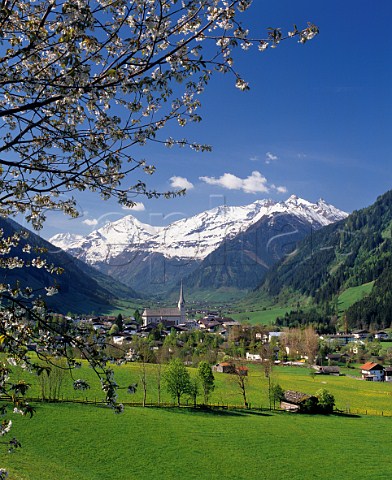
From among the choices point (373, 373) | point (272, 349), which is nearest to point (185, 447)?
point (373, 373)

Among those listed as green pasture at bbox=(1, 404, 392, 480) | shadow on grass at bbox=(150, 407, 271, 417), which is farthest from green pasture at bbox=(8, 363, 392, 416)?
green pasture at bbox=(1, 404, 392, 480)

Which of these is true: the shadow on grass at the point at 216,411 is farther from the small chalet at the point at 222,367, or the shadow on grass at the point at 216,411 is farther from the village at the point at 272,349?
the small chalet at the point at 222,367

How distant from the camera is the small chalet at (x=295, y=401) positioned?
201 feet

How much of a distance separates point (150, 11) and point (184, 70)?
896 mm

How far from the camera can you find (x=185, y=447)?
3884 cm

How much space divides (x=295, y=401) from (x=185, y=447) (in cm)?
2888

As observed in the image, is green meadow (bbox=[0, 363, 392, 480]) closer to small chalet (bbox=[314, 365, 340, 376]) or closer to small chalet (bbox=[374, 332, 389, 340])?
small chalet (bbox=[314, 365, 340, 376])

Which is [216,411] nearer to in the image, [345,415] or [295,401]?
[295,401]

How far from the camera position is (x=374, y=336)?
173875 mm

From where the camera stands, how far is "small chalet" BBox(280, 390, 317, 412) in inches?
2411

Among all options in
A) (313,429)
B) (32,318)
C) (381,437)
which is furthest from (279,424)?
(32,318)

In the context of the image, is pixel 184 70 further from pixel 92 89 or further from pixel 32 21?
pixel 32 21

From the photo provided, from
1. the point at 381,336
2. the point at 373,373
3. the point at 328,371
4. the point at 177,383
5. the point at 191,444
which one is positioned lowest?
the point at 373,373

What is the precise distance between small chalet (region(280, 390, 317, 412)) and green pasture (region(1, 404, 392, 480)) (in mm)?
8012
